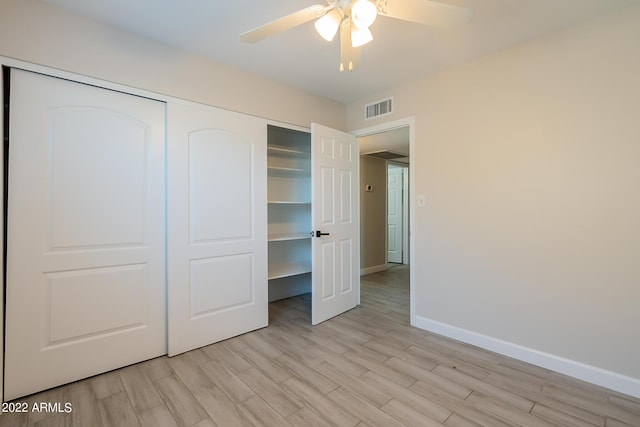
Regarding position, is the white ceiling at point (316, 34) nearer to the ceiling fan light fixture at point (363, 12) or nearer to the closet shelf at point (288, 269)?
the ceiling fan light fixture at point (363, 12)

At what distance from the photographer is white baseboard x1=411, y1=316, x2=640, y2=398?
6.10 ft

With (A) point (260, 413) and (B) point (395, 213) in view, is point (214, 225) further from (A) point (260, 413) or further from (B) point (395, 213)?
(B) point (395, 213)

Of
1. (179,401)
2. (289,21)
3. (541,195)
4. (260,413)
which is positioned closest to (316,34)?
(289,21)

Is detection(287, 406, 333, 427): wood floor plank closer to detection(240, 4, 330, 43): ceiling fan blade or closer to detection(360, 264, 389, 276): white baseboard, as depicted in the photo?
detection(240, 4, 330, 43): ceiling fan blade

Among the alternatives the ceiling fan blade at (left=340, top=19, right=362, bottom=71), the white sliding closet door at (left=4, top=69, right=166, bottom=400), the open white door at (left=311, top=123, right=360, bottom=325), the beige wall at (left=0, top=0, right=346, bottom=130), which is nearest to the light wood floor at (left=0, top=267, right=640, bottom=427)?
the white sliding closet door at (left=4, top=69, right=166, bottom=400)

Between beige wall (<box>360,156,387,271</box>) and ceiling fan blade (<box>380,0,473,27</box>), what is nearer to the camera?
ceiling fan blade (<box>380,0,473,27</box>)

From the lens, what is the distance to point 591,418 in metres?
1.63

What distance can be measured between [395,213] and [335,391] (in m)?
4.88

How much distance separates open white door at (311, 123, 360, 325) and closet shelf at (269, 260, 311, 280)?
0.48m

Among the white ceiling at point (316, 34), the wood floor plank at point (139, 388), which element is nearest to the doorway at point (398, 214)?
the white ceiling at point (316, 34)

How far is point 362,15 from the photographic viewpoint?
1275mm

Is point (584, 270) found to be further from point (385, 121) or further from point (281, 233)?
point (281, 233)

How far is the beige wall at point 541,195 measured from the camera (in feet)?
6.11

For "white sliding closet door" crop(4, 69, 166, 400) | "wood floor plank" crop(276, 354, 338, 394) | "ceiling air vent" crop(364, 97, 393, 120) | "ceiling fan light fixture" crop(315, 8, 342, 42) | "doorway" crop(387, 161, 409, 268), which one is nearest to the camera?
"ceiling fan light fixture" crop(315, 8, 342, 42)
